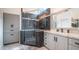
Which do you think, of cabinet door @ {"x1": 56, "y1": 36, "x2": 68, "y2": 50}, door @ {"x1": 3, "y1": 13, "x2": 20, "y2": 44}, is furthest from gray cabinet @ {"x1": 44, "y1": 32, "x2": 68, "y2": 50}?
door @ {"x1": 3, "y1": 13, "x2": 20, "y2": 44}

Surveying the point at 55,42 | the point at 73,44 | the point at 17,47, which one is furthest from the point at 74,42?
the point at 17,47

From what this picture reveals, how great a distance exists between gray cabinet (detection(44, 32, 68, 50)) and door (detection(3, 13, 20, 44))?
16.7 inches

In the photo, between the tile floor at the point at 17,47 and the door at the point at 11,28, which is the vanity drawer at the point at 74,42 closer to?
the tile floor at the point at 17,47

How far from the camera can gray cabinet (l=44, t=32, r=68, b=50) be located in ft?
5.05

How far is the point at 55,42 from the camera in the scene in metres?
1.62

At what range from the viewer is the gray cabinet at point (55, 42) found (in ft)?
5.05

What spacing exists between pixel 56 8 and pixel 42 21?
0.27m

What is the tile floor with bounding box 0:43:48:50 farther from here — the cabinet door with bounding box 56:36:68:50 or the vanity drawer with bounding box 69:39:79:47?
the vanity drawer with bounding box 69:39:79:47

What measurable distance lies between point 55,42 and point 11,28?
0.65m

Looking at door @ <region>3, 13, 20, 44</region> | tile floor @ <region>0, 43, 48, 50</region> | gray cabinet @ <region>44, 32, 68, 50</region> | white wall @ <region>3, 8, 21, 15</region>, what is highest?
white wall @ <region>3, 8, 21, 15</region>

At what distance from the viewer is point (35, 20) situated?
1607mm

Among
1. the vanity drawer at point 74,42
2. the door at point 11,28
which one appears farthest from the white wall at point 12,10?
the vanity drawer at point 74,42
